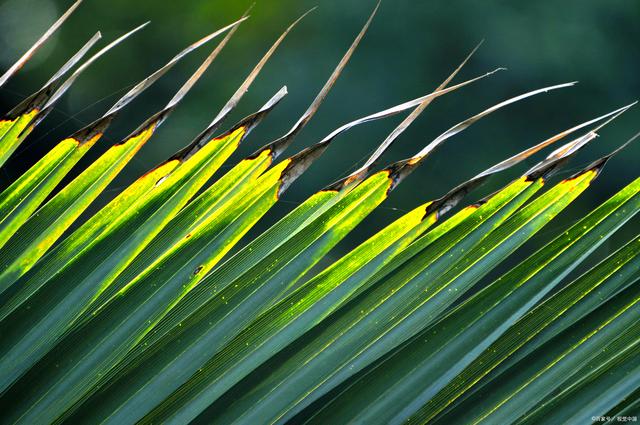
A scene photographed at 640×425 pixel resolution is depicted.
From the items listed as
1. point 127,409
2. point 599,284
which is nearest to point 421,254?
point 599,284

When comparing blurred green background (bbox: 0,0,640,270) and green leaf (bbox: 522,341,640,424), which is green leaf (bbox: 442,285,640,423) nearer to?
green leaf (bbox: 522,341,640,424)

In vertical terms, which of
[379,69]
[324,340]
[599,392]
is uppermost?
[379,69]

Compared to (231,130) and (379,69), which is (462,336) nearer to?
(231,130)

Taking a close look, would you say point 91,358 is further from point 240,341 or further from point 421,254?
point 421,254

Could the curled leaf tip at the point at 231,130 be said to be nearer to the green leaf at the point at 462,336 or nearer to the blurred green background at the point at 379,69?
the green leaf at the point at 462,336

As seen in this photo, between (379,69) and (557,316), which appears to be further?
(379,69)

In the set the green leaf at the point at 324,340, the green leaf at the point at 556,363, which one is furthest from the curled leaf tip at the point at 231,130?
the green leaf at the point at 556,363

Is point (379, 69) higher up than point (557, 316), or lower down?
higher up

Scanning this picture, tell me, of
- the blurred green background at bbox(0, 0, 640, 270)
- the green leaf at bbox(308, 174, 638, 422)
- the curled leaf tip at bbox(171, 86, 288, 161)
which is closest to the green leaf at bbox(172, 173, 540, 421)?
the green leaf at bbox(308, 174, 638, 422)

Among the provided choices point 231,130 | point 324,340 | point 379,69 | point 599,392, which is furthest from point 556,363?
point 379,69
